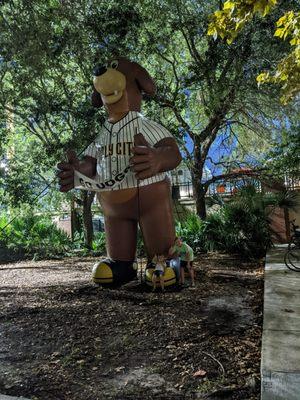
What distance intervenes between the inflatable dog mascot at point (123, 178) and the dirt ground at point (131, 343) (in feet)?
1.64

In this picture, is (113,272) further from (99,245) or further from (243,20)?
(99,245)

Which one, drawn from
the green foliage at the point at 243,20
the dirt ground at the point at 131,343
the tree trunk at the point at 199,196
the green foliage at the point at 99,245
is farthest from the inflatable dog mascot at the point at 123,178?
the tree trunk at the point at 199,196

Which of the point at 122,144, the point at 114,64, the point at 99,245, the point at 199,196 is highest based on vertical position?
the point at 114,64

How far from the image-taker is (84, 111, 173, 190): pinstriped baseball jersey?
465cm

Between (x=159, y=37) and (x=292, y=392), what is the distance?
7.69 meters

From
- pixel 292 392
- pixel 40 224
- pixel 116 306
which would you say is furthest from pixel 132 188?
pixel 40 224

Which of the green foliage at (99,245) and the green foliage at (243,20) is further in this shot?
the green foliage at (99,245)

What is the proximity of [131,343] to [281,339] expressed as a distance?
1.18 meters

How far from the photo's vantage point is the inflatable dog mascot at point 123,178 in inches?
183

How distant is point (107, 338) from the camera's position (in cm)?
353

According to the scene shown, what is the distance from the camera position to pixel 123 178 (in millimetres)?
4582

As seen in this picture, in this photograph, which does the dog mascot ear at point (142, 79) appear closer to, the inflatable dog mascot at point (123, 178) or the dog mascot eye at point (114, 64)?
the inflatable dog mascot at point (123, 178)

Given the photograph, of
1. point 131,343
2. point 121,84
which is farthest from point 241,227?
point 131,343

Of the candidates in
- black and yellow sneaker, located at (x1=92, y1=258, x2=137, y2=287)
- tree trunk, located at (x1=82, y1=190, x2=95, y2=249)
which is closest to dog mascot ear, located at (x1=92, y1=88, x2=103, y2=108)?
black and yellow sneaker, located at (x1=92, y1=258, x2=137, y2=287)
